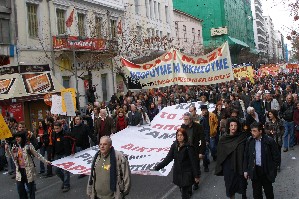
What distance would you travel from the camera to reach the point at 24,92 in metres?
19.8

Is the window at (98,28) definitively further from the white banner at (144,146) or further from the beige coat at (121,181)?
the beige coat at (121,181)

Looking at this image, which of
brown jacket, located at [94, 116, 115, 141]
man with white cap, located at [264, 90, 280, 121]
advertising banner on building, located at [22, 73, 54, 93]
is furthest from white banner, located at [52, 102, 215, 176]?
advertising banner on building, located at [22, 73, 54, 93]

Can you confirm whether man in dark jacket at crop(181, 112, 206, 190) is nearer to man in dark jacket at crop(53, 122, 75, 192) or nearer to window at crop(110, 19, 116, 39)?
man in dark jacket at crop(53, 122, 75, 192)

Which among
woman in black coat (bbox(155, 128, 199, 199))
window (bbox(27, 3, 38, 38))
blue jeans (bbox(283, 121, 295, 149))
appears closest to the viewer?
woman in black coat (bbox(155, 128, 199, 199))

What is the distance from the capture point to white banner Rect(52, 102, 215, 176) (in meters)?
9.06

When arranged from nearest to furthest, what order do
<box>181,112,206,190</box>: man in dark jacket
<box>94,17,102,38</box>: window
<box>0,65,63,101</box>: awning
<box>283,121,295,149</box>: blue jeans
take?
<box>181,112,206,190</box>: man in dark jacket
<box>283,121,295,149</box>: blue jeans
<box>0,65,63,101</box>: awning
<box>94,17,102,38</box>: window

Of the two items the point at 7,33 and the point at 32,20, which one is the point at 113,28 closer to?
the point at 32,20

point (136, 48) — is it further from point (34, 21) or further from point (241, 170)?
point (241, 170)

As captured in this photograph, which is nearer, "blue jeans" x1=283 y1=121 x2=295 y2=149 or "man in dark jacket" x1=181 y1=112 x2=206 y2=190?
"man in dark jacket" x1=181 y1=112 x2=206 y2=190

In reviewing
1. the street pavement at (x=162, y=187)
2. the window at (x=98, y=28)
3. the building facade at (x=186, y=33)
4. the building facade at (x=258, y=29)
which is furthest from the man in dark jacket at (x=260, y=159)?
the building facade at (x=258, y=29)

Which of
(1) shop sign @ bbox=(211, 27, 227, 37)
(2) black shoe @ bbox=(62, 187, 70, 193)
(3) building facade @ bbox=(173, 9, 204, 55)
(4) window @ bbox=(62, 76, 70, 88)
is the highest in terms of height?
(1) shop sign @ bbox=(211, 27, 227, 37)

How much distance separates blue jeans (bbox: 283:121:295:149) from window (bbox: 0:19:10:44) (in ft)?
54.9

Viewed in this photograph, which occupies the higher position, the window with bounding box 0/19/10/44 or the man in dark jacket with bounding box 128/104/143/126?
the window with bounding box 0/19/10/44

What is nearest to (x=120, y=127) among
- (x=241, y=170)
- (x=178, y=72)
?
(x=178, y=72)
